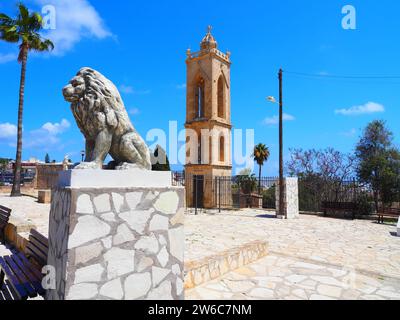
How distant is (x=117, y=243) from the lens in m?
2.66

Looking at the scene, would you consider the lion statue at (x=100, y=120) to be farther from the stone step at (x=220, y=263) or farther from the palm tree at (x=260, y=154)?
the palm tree at (x=260, y=154)

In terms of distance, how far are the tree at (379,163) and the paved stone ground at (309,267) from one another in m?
9.20

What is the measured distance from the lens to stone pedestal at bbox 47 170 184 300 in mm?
2436

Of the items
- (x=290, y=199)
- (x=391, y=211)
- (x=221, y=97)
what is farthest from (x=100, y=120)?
(x=221, y=97)

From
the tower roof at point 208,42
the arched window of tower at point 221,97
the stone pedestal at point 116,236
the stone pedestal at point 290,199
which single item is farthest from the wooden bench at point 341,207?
the tower roof at point 208,42

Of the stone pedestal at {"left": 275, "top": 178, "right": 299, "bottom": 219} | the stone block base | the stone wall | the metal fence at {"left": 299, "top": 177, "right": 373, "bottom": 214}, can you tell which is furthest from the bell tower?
the stone wall

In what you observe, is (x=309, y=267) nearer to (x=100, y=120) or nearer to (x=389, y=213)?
(x=100, y=120)

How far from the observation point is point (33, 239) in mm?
4070

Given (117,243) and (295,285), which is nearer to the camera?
(117,243)

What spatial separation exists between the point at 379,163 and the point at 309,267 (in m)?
15.6

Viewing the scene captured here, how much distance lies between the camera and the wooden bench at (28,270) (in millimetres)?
2857
